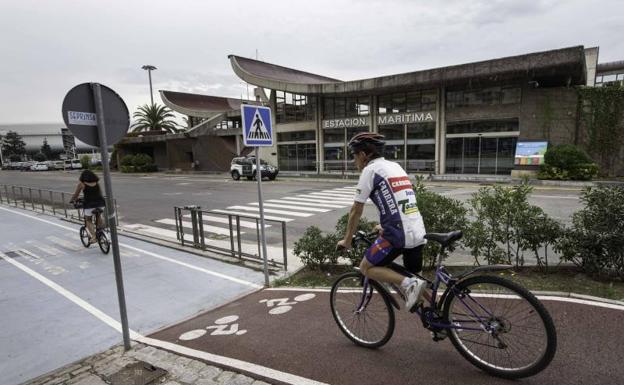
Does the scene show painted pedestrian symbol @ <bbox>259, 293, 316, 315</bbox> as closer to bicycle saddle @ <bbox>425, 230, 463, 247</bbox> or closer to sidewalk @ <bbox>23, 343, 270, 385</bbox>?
sidewalk @ <bbox>23, 343, 270, 385</bbox>

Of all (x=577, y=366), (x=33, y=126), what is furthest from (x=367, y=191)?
(x=33, y=126)

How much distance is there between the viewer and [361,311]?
3.72m

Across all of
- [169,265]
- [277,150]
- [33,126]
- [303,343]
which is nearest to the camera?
[303,343]

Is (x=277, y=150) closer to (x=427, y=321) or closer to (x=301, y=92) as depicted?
(x=301, y=92)

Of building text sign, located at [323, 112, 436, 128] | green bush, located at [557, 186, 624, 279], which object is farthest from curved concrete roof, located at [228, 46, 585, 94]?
green bush, located at [557, 186, 624, 279]

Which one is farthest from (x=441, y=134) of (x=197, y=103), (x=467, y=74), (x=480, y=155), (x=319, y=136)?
(x=197, y=103)

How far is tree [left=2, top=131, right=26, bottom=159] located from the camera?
89238 mm

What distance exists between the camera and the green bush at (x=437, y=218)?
18.2 feet

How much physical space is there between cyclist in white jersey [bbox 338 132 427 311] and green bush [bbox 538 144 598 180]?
782 inches

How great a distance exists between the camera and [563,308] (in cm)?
396

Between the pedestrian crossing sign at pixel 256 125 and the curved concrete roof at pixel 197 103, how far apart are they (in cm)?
4428

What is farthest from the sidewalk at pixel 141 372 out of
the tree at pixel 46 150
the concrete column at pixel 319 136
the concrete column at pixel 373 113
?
the tree at pixel 46 150

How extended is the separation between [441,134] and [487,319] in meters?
24.6

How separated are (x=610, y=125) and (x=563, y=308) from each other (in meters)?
22.0
